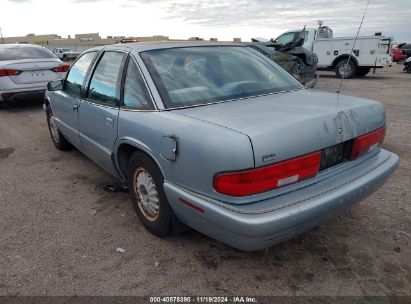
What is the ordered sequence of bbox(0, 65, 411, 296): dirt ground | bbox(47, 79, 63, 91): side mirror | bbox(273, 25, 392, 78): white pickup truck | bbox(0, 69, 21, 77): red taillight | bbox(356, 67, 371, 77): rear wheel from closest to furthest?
1. bbox(0, 65, 411, 296): dirt ground
2. bbox(47, 79, 63, 91): side mirror
3. bbox(0, 69, 21, 77): red taillight
4. bbox(273, 25, 392, 78): white pickup truck
5. bbox(356, 67, 371, 77): rear wheel

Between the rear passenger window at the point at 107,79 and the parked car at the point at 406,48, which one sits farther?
the parked car at the point at 406,48

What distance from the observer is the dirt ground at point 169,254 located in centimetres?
247

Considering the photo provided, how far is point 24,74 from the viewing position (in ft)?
25.3

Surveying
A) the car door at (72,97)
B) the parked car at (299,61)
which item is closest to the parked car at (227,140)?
the car door at (72,97)

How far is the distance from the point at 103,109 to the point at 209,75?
1066 millimetres

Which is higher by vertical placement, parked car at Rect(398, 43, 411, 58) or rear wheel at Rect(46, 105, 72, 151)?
parked car at Rect(398, 43, 411, 58)

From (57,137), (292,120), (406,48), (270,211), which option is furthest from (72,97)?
(406,48)

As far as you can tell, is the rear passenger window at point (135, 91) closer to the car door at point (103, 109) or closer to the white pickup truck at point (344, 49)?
the car door at point (103, 109)

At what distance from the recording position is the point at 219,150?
6.85ft

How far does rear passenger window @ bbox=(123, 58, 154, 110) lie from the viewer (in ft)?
9.24

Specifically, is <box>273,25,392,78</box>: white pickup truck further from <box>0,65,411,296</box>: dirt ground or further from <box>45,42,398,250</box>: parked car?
<box>45,42,398,250</box>: parked car

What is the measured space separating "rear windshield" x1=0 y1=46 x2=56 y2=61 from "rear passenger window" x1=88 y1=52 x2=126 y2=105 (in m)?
5.64

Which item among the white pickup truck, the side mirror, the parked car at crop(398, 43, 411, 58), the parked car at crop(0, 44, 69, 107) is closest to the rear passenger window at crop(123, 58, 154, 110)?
the side mirror

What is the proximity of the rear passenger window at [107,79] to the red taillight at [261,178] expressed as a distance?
1506mm
